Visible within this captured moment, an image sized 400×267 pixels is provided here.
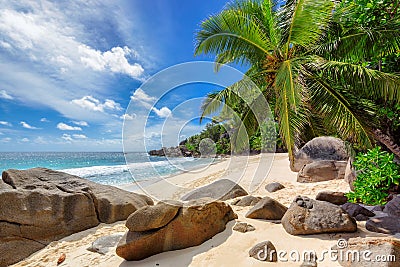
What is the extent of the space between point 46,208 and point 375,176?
22.0 ft

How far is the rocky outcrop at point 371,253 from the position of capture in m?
2.59

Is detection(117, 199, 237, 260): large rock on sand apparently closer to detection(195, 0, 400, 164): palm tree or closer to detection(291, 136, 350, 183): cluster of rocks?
detection(195, 0, 400, 164): palm tree

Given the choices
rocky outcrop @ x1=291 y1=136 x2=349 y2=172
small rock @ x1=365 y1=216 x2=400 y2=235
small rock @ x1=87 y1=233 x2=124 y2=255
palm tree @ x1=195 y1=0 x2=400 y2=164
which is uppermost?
palm tree @ x1=195 y1=0 x2=400 y2=164

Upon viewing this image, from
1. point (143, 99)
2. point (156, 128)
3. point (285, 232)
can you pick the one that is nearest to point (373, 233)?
point (285, 232)

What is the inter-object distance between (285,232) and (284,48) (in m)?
5.04

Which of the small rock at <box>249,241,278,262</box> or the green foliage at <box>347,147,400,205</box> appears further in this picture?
the green foliage at <box>347,147,400,205</box>

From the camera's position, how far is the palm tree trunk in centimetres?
511

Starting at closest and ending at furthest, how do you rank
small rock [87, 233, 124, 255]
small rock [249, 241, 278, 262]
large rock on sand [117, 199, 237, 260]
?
small rock [249, 241, 278, 262] < large rock on sand [117, 199, 237, 260] < small rock [87, 233, 124, 255]

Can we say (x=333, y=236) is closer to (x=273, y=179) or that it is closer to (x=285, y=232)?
(x=285, y=232)

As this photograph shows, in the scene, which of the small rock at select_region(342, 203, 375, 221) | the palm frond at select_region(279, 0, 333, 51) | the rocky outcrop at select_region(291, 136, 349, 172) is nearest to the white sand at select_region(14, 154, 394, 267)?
the small rock at select_region(342, 203, 375, 221)

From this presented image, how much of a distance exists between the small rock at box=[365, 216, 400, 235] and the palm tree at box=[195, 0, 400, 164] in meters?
1.69

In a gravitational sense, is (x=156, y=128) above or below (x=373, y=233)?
above

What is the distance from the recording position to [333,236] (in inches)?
147

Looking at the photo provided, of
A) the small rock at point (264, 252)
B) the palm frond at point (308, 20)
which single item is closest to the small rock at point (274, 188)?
the palm frond at point (308, 20)
